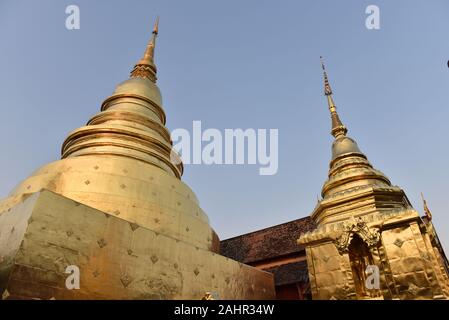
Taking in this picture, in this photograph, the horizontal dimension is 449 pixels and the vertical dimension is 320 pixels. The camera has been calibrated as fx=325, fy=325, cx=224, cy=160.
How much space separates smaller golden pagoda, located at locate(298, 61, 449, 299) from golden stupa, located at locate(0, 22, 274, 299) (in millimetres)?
1571

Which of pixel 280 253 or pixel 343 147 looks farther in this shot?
pixel 280 253

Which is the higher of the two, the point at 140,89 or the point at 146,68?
the point at 146,68

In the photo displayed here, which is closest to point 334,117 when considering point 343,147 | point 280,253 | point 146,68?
point 343,147

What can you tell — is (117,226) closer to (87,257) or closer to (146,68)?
(87,257)

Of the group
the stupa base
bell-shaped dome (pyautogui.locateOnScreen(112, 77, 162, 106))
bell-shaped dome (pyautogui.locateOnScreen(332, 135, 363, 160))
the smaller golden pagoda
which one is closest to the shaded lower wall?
the smaller golden pagoda

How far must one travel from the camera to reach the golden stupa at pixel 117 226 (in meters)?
4.04

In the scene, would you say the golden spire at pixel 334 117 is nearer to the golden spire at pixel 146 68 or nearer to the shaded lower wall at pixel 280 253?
the shaded lower wall at pixel 280 253

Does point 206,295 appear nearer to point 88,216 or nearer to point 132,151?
point 88,216

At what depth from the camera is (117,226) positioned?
16.3ft

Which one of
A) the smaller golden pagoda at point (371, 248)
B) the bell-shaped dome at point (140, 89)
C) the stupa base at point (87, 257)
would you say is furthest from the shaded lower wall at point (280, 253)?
the bell-shaped dome at point (140, 89)

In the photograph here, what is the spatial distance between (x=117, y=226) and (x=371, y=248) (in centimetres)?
465

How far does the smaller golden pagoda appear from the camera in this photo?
18.7ft

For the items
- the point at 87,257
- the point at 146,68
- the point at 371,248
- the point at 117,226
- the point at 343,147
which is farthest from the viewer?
the point at 146,68
